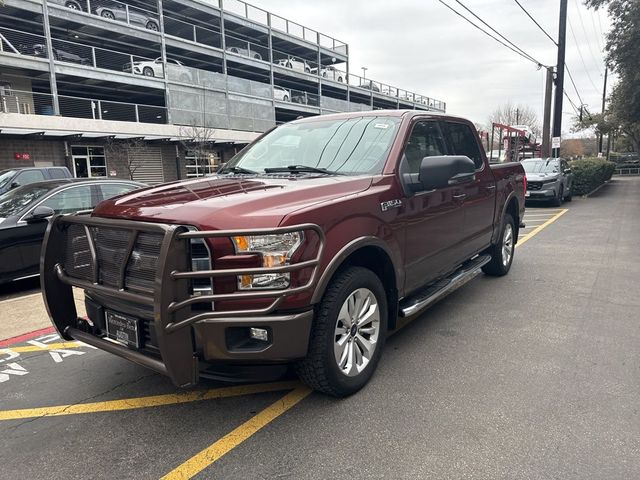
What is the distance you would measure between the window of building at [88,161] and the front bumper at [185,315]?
2306cm

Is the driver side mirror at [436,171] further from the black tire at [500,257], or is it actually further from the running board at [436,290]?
the black tire at [500,257]

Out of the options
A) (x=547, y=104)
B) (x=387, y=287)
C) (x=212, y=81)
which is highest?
(x=212, y=81)

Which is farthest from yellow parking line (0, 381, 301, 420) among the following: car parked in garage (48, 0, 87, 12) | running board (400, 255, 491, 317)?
car parked in garage (48, 0, 87, 12)

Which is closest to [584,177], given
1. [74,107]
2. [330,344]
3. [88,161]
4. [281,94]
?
[330,344]

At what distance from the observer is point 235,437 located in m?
2.85

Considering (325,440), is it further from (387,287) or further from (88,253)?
(88,253)

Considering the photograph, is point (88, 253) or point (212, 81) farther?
point (212, 81)

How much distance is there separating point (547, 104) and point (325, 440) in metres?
22.2

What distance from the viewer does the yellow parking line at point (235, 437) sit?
2.56m

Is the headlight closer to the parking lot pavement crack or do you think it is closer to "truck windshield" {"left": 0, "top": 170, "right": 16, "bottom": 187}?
the parking lot pavement crack

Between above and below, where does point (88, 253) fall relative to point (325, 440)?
above

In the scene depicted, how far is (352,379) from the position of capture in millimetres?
3229

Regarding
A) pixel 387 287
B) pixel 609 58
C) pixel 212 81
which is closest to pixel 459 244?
pixel 387 287

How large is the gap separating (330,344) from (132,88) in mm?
29377
